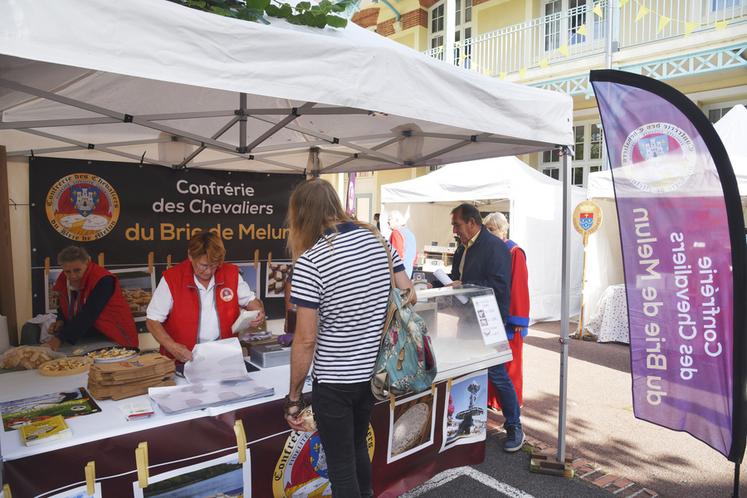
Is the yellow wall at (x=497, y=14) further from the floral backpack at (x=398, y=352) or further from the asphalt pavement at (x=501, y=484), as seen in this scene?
the floral backpack at (x=398, y=352)

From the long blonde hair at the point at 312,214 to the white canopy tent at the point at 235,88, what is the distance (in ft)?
1.14

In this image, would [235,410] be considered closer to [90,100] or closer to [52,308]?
[90,100]

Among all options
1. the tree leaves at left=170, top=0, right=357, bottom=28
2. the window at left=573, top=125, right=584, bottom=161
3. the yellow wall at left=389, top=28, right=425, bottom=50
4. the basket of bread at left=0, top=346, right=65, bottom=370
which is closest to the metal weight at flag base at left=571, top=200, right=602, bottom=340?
the window at left=573, top=125, right=584, bottom=161

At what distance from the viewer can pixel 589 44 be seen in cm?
1087

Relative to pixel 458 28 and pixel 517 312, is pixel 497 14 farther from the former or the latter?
pixel 517 312

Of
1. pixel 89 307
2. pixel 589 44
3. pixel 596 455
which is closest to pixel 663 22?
pixel 589 44

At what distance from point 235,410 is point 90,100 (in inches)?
88.5

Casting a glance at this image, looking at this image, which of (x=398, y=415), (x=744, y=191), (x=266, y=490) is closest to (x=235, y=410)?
(x=266, y=490)

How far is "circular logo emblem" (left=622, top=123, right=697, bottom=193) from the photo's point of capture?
2.76 metres

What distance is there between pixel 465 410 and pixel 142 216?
3.34 meters

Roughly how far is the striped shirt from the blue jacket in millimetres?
1750

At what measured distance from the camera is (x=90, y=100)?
10.7ft

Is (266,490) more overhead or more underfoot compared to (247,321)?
more underfoot

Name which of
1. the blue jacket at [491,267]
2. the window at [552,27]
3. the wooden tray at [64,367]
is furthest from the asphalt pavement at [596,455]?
the window at [552,27]
